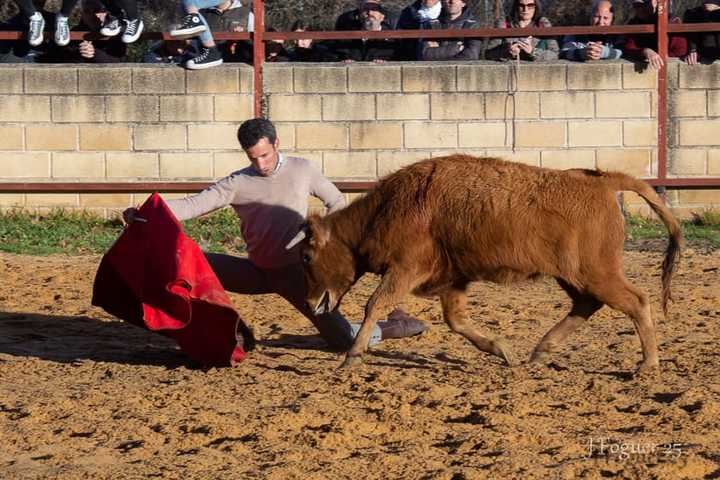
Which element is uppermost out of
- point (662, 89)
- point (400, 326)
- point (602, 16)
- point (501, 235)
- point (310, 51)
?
point (602, 16)

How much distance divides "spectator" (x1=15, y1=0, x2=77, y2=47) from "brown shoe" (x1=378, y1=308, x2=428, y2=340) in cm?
613

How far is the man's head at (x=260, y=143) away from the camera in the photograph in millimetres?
7793

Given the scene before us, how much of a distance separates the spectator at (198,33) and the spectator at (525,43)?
2.80 metres

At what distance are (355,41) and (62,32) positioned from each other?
9.73 ft

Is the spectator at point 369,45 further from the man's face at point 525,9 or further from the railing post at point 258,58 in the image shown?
the man's face at point 525,9

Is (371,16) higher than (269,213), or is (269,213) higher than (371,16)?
(371,16)

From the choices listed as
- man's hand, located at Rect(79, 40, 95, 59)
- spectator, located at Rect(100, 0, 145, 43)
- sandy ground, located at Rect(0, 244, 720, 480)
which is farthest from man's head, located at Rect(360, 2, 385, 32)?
sandy ground, located at Rect(0, 244, 720, 480)

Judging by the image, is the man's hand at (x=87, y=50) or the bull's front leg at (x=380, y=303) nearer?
the bull's front leg at (x=380, y=303)

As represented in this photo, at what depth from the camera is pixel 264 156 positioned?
793 centimetres

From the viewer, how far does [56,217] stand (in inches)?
547

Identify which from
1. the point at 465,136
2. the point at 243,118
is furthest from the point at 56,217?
the point at 465,136

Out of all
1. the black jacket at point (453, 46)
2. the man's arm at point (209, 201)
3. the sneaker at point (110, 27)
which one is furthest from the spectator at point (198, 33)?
the man's arm at point (209, 201)

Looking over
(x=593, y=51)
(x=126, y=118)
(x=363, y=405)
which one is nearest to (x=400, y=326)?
(x=363, y=405)

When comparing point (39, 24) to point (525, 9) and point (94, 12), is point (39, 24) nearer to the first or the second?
point (94, 12)
